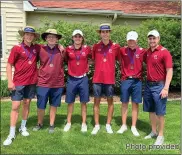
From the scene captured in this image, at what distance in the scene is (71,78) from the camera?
6.48m

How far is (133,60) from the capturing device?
6.32m


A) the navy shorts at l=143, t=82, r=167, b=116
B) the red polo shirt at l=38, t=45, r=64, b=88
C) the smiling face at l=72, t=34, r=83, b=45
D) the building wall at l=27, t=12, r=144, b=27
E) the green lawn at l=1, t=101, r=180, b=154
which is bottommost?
the green lawn at l=1, t=101, r=180, b=154

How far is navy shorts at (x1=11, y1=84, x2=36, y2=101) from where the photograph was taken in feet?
19.8

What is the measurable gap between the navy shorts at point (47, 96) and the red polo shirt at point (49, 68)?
99mm

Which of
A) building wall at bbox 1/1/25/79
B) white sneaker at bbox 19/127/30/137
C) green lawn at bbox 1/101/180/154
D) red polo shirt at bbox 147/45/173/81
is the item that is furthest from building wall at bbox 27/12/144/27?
red polo shirt at bbox 147/45/173/81

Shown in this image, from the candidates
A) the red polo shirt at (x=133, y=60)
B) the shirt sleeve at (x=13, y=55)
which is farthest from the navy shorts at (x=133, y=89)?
the shirt sleeve at (x=13, y=55)

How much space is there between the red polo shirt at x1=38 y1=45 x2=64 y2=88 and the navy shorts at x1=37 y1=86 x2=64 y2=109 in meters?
0.10

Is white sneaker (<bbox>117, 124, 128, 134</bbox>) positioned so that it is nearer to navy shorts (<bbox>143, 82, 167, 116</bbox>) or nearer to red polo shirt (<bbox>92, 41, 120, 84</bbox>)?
navy shorts (<bbox>143, 82, 167, 116</bbox>)

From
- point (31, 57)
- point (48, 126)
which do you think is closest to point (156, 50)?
point (31, 57)

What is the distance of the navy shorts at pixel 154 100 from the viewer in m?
5.81

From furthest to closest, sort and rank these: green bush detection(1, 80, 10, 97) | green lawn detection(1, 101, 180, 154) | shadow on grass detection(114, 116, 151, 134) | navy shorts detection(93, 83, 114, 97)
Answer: green bush detection(1, 80, 10, 97) → shadow on grass detection(114, 116, 151, 134) → navy shorts detection(93, 83, 114, 97) → green lawn detection(1, 101, 180, 154)

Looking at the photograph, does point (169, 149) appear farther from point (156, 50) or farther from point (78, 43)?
point (78, 43)

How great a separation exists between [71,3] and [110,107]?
7.62 meters

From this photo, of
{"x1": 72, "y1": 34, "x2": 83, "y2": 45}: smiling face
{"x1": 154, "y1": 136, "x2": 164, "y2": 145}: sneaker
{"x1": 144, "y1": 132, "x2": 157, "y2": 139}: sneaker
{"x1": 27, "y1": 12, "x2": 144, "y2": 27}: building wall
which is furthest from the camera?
{"x1": 27, "y1": 12, "x2": 144, "y2": 27}: building wall
